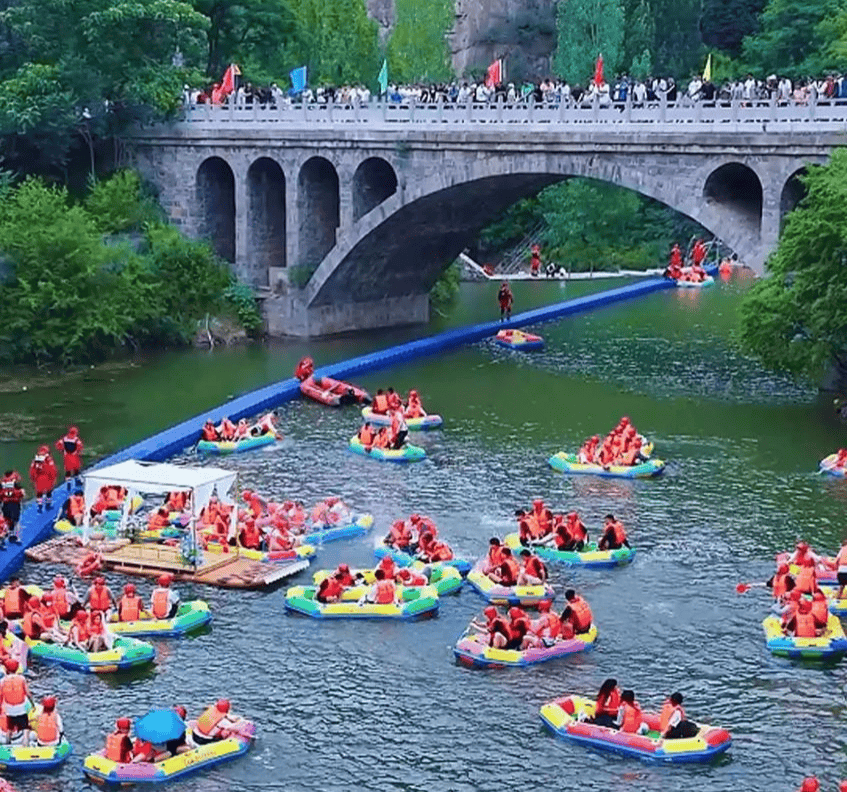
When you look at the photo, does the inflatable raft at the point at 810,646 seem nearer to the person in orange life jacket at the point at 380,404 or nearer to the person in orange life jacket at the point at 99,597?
the person in orange life jacket at the point at 99,597

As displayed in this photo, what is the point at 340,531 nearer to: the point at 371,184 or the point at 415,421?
the point at 415,421

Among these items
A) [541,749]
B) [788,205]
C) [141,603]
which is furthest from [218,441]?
[541,749]

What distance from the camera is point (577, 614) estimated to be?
33938 mm

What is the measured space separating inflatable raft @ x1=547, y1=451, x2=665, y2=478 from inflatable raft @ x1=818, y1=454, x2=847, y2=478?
4229 mm

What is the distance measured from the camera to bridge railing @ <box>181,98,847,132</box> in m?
51.7

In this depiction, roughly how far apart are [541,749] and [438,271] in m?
44.1

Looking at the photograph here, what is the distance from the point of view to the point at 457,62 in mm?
109562

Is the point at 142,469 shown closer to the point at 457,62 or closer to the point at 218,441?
the point at 218,441

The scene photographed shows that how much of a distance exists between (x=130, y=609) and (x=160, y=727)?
6.49 metres

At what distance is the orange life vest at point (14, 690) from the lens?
96.7 feet

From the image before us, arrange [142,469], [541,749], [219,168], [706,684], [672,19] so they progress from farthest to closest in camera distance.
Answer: [672,19] → [219,168] → [142,469] → [706,684] → [541,749]

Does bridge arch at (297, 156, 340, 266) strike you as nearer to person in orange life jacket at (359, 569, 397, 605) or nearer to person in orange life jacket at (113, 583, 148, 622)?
person in orange life jacket at (359, 569, 397, 605)

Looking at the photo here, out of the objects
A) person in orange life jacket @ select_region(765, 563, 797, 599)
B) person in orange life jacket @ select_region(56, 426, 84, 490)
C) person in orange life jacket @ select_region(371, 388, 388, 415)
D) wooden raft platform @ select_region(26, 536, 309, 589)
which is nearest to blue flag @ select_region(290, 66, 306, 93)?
person in orange life jacket @ select_region(371, 388, 388, 415)

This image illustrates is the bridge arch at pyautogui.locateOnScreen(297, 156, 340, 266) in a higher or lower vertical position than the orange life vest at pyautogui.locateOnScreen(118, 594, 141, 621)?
higher
